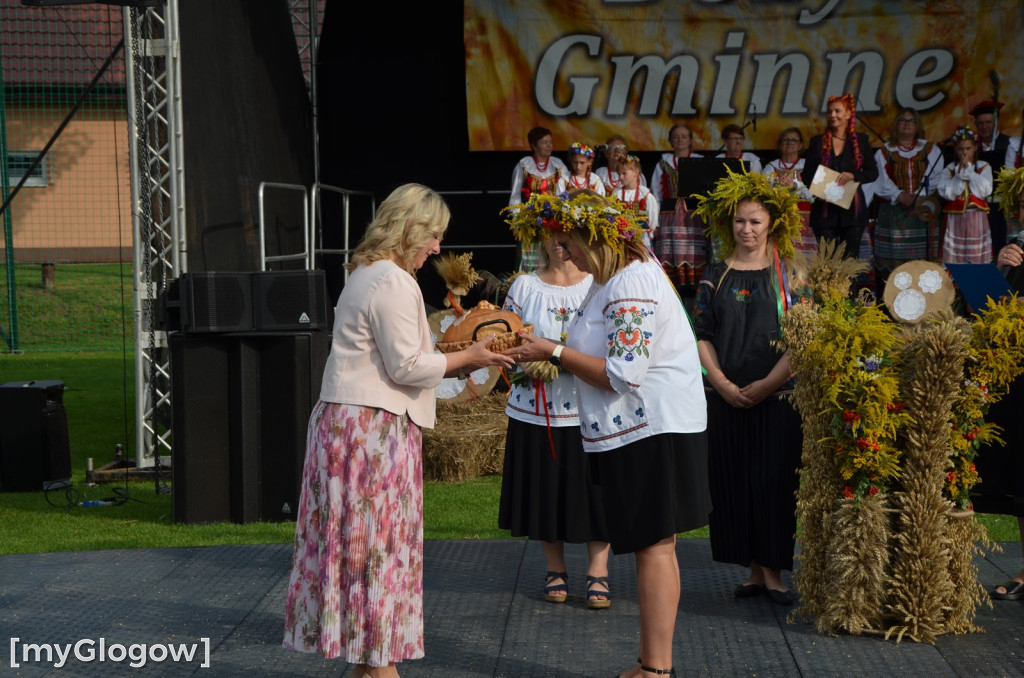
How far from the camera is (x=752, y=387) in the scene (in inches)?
195

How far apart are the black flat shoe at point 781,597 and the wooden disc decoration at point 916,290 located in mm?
5206

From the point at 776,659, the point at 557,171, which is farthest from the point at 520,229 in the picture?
the point at 557,171

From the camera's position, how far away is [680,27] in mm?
11906

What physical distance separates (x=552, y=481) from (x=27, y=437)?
476 cm

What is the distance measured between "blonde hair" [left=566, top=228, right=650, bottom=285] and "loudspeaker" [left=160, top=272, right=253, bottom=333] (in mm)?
3327

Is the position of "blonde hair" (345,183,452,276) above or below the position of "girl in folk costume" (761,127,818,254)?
below

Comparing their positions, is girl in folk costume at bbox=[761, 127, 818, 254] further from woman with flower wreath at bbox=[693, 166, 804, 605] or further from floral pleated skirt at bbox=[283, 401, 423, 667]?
floral pleated skirt at bbox=[283, 401, 423, 667]

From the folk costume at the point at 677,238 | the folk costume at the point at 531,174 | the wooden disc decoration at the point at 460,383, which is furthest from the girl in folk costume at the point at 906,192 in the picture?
the wooden disc decoration at the point at 460,383

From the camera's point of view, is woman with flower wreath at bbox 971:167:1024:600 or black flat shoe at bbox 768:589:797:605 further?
black flat shoe at bbox 768:589:797:605

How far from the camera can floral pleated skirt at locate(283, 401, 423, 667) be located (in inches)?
149

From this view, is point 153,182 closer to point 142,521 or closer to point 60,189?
point 142,521

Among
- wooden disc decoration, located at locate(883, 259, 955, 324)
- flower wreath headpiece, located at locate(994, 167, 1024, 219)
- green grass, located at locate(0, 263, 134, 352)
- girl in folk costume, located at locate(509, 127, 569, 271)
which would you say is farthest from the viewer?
green grass, located at locate(0, 263, 134, 352)

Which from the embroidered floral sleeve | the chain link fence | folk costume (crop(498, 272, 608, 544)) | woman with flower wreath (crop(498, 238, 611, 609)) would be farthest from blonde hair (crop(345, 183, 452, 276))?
the chain link fence

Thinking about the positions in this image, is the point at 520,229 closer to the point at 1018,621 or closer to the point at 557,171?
the point at 1018,621
